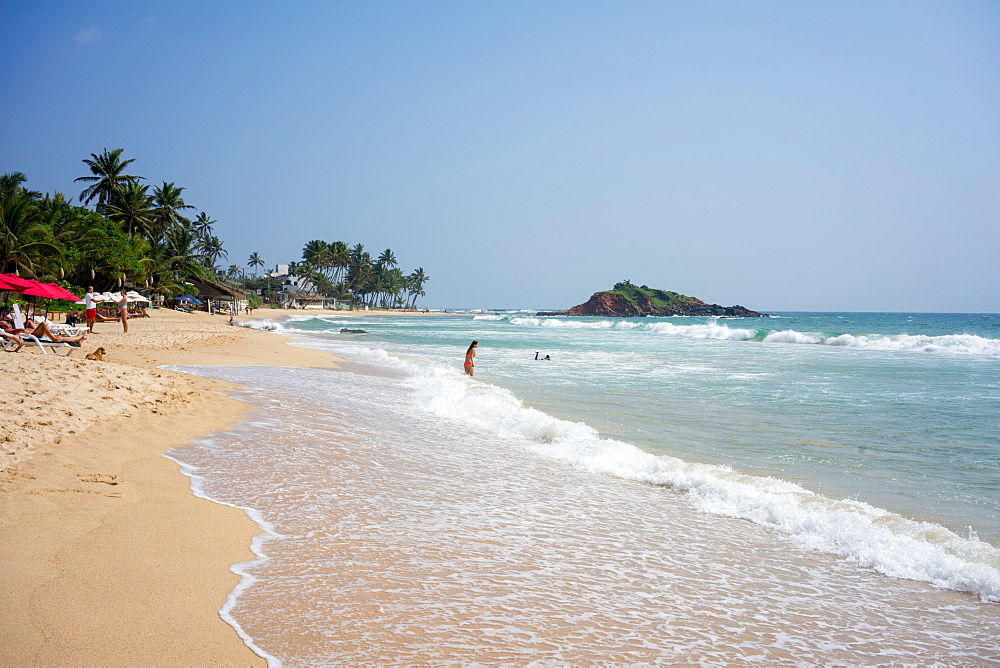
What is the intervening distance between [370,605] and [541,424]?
6.21 metres

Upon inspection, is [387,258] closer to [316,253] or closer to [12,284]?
[316,253]

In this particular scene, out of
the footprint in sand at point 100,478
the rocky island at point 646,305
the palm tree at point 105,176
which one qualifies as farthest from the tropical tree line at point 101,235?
the rocky island at point 646,305

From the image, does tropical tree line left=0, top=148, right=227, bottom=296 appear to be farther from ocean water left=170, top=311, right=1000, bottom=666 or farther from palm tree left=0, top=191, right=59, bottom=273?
ocean water left=170, top=311, right=1000, bottom=666

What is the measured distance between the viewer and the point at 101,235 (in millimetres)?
38562

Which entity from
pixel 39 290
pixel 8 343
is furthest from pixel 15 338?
pixel 39 290

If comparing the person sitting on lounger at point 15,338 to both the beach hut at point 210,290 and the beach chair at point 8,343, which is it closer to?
the beach chair at point 8,343

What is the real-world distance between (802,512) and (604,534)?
6.61 feet

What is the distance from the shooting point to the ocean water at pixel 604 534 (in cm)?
327

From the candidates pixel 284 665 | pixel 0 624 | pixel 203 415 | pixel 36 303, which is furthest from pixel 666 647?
pixel 36 303

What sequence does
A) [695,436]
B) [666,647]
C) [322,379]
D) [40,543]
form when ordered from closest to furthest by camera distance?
[666,647] < [40,543] < [695,436] < [322,379]

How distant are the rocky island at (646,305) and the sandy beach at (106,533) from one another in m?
140

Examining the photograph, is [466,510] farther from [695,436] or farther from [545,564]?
[695,436]

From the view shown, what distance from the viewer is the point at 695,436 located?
9422mm

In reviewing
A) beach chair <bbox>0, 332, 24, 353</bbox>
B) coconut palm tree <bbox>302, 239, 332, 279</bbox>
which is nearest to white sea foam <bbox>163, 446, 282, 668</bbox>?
beach chair <bbox>0, 332, 24, 353</bbox>
